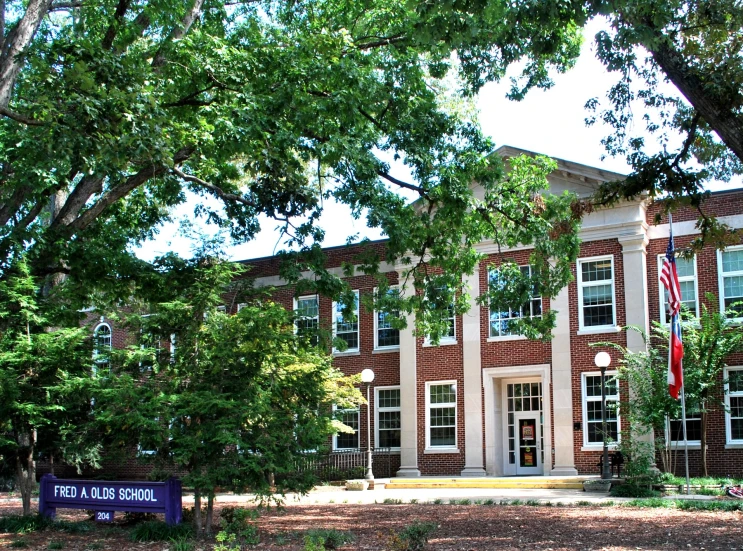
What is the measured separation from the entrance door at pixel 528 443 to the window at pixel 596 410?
212 cm

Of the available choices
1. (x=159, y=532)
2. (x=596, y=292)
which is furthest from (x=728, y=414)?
(x=159, y=532)

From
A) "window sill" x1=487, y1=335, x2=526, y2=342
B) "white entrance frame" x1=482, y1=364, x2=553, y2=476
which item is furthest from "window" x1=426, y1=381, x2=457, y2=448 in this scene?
"window sill" x1=487, y1=335, x2=526, y2=342

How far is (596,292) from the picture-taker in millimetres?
26094

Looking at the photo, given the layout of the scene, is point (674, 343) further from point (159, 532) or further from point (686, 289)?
point (159, 532)

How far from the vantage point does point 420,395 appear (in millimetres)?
28531

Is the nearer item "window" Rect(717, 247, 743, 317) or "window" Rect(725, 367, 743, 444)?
"window" Rect(725, 367, 743, 444)

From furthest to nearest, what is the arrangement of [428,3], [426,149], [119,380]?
[426,149] < [119,380] < [428,3]

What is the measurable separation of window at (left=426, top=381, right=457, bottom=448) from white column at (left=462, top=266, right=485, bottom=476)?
0.69m

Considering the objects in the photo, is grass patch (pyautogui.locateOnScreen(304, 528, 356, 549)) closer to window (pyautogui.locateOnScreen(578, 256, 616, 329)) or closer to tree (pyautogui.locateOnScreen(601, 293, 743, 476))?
tree (pyautogui.locateOnScreen(601, 293, 743, 476))

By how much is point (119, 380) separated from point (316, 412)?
10.1 feet

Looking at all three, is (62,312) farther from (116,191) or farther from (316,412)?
(316,412)

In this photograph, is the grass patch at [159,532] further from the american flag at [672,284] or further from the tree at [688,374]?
the tree at [688,374]

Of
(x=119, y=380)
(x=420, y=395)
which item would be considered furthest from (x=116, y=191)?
(x=420, y=395)

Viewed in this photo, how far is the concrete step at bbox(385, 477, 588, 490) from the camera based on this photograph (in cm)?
2388
